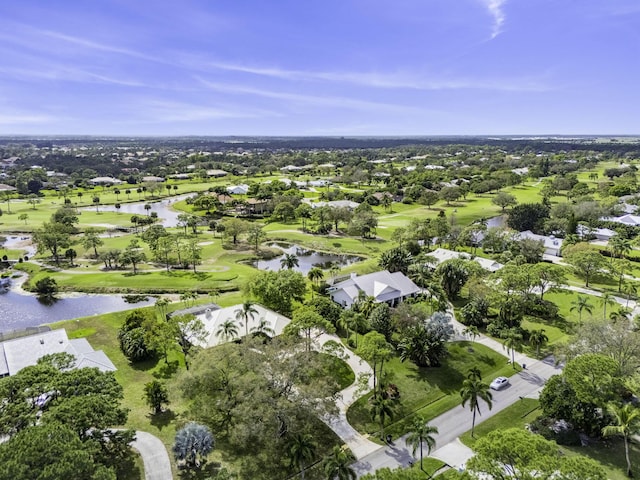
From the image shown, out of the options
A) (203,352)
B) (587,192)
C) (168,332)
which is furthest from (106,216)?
(587,192)

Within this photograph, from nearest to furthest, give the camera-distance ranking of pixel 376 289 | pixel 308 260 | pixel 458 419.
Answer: pixel 458 419 < pixel 376 289 < pixel 308 260

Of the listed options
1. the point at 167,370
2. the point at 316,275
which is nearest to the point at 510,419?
the point at 167,370

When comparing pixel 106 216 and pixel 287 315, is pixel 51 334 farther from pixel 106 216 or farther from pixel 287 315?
pixel 106 216

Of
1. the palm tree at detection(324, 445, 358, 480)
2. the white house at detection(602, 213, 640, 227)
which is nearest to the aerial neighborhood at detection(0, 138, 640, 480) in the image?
the palm tree at detection(324, 445, 358, 480)

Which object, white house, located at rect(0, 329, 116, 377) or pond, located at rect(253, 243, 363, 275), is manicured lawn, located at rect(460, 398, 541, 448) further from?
pond, located at rect(253, 243, 363, 275)

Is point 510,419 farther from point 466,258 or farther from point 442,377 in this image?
point 466,258

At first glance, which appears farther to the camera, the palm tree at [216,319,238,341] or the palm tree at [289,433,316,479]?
the palm tree at [216,319,238,341]
